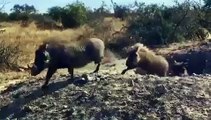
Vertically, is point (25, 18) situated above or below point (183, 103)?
below

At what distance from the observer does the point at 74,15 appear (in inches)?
2216

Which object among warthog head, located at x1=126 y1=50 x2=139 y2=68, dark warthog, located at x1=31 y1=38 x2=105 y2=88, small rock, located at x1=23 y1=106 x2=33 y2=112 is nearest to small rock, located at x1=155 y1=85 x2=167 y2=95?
small rock, located at x1=23 y1=106 x2=33 y2=112

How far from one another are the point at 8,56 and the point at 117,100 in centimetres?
1822

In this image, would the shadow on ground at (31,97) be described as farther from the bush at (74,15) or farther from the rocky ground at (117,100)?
the bush at (74,15)

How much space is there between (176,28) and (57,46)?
77.5ft

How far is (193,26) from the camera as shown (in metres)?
39.6

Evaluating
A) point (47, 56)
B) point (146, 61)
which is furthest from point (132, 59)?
point (47, 56)

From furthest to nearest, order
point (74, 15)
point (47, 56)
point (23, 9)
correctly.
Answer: point (23, 9)
point (74, 15)
point (47, 56)

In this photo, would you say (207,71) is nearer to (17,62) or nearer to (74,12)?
(17,62)

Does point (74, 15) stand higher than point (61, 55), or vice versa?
point (61, 55)

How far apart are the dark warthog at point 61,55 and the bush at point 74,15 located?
1444 inches

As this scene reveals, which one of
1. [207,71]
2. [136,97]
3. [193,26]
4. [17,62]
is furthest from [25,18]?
[136,97]

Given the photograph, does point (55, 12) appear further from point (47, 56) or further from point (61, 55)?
point (47, 56)

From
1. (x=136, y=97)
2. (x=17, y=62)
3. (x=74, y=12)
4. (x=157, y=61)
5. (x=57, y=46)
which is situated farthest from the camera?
(x=74, y=12)
